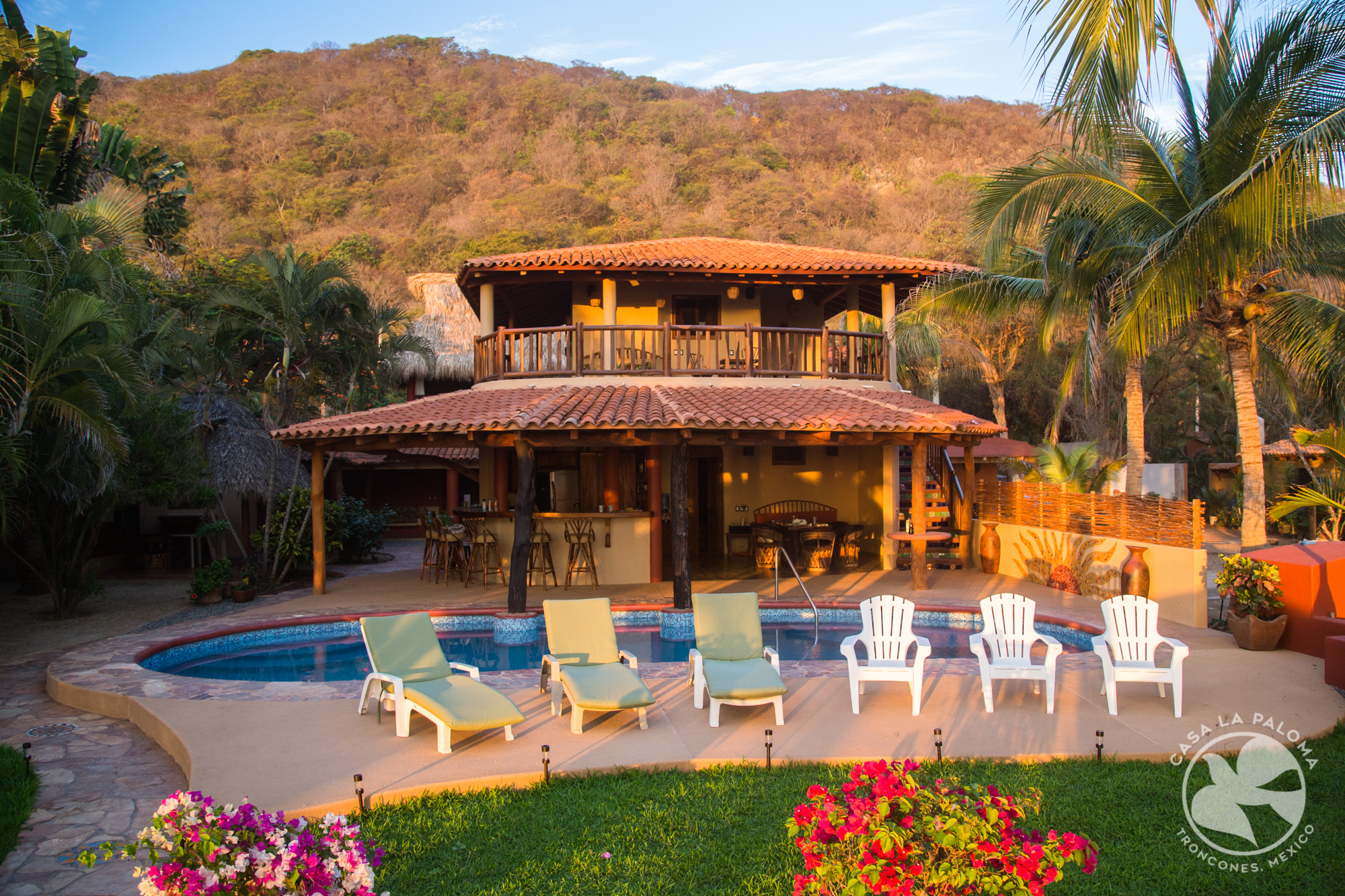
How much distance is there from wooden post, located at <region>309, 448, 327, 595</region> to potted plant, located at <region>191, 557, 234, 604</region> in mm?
1345

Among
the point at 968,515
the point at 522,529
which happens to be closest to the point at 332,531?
the point at 522,529

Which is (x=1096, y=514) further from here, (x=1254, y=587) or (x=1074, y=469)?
(x=1074, y=469)

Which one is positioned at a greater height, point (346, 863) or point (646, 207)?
point (646, 207)

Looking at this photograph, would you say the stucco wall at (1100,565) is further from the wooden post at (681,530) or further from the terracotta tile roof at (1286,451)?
the terracotta tile roof at (1286,451)

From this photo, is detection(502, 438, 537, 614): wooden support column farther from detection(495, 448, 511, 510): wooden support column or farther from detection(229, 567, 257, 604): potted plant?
detection(229, 567, 257, 604): potted plant

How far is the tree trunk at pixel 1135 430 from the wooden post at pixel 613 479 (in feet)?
29.0

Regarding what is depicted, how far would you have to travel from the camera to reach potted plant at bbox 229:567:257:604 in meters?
13.1

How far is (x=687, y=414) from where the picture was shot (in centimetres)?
1139

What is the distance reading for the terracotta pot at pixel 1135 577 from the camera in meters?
11.0

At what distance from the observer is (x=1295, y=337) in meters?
11.0

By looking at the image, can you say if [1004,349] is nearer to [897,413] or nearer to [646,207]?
[897,413]

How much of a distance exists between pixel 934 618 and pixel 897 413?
10.2ft

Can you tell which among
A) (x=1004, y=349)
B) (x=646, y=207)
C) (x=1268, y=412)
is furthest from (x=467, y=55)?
(x=1268, y=412)

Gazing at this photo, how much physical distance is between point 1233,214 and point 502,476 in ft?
37.9
